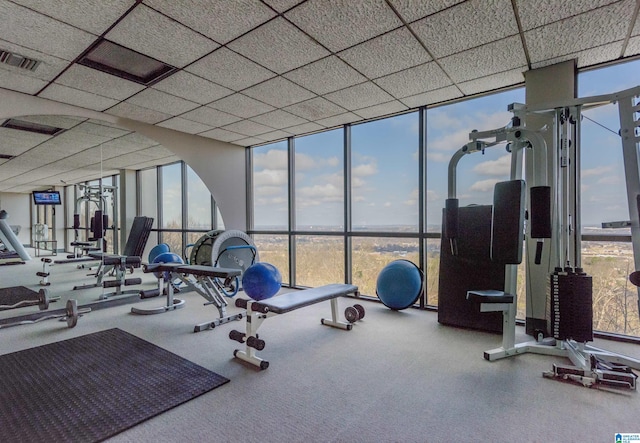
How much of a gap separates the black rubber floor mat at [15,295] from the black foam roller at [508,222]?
4.96m

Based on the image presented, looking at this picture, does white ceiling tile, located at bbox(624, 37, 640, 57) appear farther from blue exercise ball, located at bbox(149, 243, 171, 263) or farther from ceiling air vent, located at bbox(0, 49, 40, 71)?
blue exercise ball, located at bbox(149, 243, 171, 263)

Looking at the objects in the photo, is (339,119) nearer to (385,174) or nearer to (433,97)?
(385,174)

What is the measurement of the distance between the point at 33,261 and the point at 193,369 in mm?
3126

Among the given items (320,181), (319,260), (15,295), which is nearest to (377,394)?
(319,260)

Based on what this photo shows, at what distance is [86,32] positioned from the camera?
8.00 feet

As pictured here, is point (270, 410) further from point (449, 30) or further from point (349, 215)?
point (349, 215)

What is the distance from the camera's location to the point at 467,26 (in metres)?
2.42

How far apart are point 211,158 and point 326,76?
9.82 feet

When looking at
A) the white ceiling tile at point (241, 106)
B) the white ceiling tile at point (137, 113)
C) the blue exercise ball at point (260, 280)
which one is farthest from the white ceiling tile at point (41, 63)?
the blue exercise ball at point (260, 280)

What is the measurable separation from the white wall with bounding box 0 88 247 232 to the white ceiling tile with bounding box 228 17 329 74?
257cm

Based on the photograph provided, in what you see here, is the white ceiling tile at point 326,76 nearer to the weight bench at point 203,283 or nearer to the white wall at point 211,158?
the weight bench at point 203,283

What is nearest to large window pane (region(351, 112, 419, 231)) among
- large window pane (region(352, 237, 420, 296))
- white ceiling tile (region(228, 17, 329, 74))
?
large window pane (region(352, 237, 420, 296))

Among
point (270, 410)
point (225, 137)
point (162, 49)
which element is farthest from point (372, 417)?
point (225, 137)

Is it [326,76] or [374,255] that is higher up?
[326,76]
